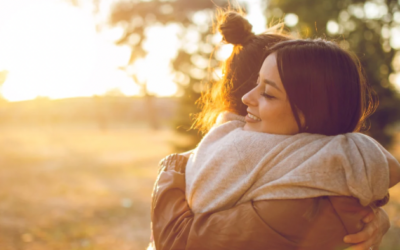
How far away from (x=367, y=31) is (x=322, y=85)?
905 centimetres

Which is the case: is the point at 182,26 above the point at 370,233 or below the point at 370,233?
above

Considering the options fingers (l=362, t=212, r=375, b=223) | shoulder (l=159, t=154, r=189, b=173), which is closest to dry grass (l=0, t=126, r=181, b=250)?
shoulder (l=159, t=154, r=189, b=173)

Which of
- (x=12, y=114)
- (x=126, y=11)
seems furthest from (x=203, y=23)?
(x=12, y=114)

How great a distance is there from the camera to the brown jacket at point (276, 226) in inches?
58.0

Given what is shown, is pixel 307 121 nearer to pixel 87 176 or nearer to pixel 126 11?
pixel 87 176

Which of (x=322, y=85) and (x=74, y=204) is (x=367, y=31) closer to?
(x=74, y=204)

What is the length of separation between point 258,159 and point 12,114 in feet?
174

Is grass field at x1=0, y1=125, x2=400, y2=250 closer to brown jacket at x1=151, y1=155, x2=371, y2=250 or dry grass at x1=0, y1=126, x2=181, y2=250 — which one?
dry grass at x1=0, y1=126, x2=181, y2=250

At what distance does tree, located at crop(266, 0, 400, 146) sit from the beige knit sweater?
718 centimetres

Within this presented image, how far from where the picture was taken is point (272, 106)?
5.46 ft

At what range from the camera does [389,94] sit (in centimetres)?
916

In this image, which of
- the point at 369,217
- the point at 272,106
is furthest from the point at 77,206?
the point at 369,217

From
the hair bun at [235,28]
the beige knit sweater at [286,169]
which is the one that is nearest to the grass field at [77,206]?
the hair bun at [235,28]

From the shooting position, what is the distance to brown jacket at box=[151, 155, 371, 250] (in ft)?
4.83
